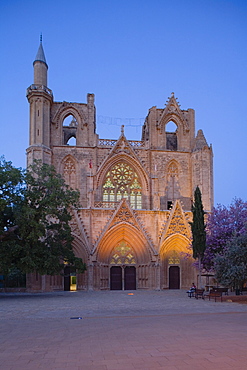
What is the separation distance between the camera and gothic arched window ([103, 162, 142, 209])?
119 ft

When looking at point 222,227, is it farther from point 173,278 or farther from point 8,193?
point 8,193

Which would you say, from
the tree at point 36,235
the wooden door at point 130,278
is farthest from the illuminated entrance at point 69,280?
the tree at point 36,235

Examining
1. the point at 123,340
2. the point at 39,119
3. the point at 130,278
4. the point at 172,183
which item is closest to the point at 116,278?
the point at 130,278

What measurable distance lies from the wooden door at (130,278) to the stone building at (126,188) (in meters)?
0.09

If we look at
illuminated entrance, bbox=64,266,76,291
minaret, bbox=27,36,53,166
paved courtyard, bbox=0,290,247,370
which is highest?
minaret, bbox=27,36,53,166

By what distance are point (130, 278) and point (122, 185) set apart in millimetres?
8671

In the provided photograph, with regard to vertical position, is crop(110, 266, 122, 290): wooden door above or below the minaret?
below

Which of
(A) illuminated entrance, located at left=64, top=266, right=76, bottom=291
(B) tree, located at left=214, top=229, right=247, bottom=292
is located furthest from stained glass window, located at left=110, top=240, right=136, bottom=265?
(B) tree, located at left=214, top=229, right=247, bottom=292

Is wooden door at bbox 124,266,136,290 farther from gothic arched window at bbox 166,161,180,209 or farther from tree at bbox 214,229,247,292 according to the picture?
tree at bbox 214,229,247,292

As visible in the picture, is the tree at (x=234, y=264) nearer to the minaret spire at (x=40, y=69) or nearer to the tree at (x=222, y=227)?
the tree at (x=222, y=227)

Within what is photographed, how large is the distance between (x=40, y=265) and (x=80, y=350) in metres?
16.8

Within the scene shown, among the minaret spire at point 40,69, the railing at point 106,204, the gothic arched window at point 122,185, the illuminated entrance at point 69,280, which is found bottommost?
the illuminated entrance at point 69,280

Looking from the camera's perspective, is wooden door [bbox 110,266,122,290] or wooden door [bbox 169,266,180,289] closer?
wooden door [bbox 110,266,122,290]

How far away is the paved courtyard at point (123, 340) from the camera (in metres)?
7.61
